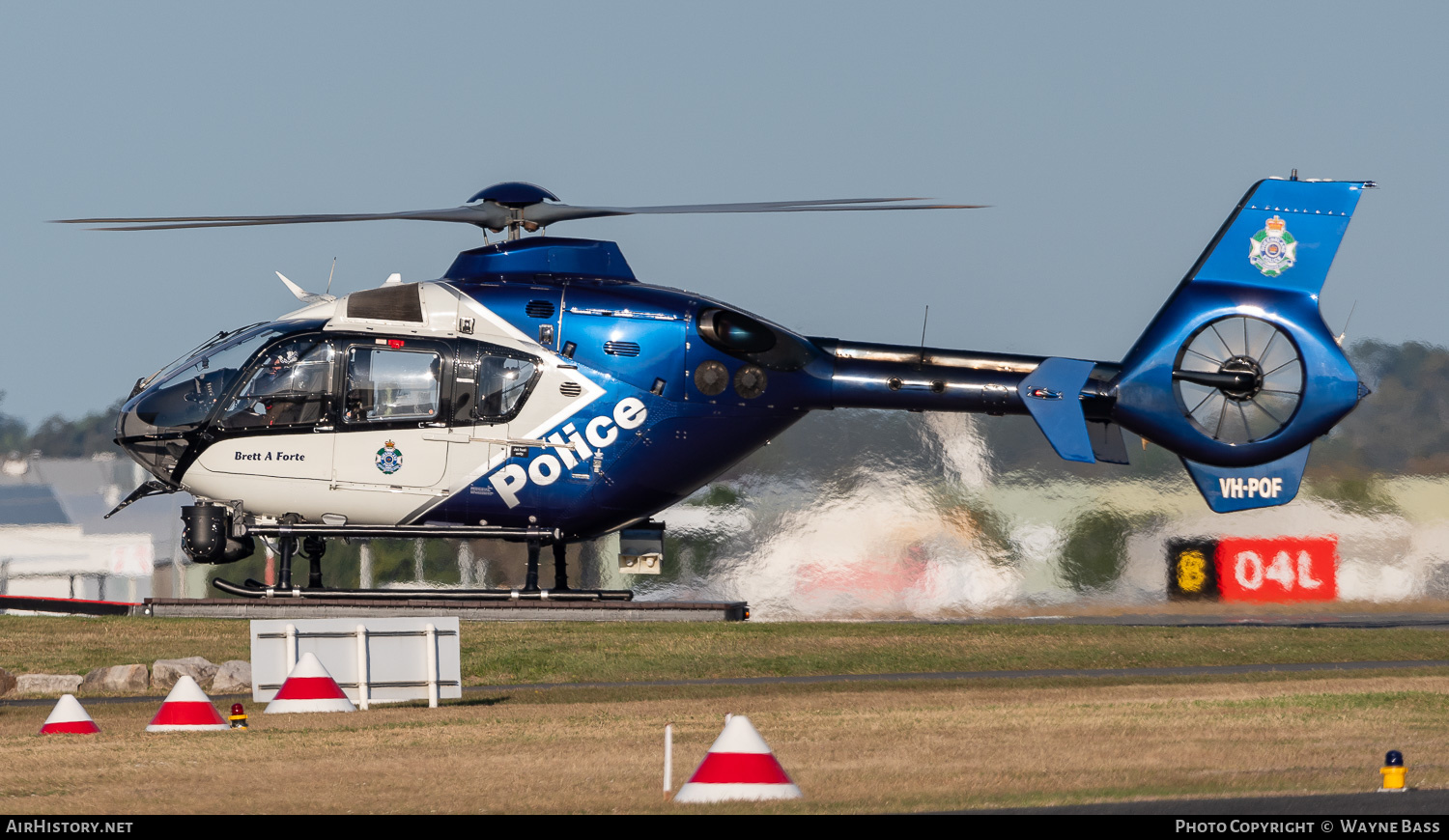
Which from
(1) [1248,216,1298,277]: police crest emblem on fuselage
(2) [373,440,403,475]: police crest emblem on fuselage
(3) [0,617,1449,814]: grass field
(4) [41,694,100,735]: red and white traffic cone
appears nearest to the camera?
(3) [0,617,1449,814]: grass field

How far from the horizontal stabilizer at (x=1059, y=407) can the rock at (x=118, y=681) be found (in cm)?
1313

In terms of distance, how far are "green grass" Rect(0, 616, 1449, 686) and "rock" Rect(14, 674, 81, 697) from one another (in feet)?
6.74

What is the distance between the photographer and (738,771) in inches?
437

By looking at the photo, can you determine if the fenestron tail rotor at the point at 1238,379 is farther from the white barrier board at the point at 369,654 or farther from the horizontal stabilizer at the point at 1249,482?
the white barrier board at the point at 369,654

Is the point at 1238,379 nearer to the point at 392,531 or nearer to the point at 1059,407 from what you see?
the point at 1059,407

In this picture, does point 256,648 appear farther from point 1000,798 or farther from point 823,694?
point 1000,798

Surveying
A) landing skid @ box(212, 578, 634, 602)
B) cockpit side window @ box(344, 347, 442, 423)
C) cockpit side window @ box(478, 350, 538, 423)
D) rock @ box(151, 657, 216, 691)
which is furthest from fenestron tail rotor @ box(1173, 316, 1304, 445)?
rock @ box(151, 657, 216, 691)

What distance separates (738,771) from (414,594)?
15427mm

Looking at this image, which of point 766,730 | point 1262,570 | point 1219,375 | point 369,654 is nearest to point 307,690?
point 369,654

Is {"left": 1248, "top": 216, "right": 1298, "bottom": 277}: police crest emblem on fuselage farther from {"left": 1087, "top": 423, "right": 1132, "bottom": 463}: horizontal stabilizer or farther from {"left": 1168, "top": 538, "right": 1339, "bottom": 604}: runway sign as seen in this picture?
{"left": 1168, "top": 538, "right": 1339, "bottom": 604}: runway sign

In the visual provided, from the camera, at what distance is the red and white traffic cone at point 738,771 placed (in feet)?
36.4

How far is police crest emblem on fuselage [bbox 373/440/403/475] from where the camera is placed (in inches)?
998

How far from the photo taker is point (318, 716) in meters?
18.7
